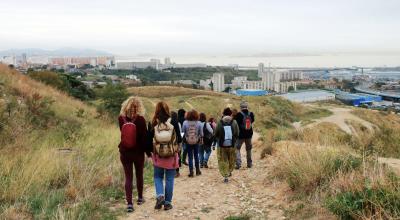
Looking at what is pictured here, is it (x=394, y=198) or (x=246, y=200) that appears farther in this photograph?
(x=246, y=200)

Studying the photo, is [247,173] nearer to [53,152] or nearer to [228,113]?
[228,113]

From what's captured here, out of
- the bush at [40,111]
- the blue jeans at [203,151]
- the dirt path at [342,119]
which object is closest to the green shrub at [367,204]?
the blue jeans at [203,151]

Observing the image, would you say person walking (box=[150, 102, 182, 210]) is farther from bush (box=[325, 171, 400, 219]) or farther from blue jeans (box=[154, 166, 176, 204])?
bush (box=[325, 171, 400, 219])

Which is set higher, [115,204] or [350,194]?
[350,194]

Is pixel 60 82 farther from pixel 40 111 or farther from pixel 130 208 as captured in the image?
pixel 130 208

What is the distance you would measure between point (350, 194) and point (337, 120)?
4001 centimetres

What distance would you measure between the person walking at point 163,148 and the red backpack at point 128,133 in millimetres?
331

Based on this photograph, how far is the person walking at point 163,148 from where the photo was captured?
5605mm

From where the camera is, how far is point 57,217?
444cm

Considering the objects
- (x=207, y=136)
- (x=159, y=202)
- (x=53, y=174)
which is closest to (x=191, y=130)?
(x=207, y=136)

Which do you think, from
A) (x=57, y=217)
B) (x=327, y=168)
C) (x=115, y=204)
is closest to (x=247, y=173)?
(x=327, y=168)

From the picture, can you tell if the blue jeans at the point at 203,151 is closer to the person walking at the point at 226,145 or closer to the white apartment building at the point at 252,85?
the person walking at the point at 226,145

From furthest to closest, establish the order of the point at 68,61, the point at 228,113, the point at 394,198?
the point at 68,61, the point at 228,113, the point at 394,198

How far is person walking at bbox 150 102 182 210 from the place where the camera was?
561cm
